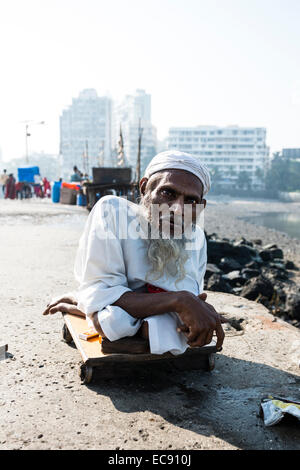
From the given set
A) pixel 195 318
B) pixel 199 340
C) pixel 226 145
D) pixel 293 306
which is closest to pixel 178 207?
pixel 195 318

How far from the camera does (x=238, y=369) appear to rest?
284 centimetres

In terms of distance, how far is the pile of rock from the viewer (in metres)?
5.82

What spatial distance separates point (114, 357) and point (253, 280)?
4.35 meters

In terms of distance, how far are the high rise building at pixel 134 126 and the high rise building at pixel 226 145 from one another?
29.5 ft

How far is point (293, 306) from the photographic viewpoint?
5738 mm

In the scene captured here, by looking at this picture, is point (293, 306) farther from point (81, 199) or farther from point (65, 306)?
point (81, 199)

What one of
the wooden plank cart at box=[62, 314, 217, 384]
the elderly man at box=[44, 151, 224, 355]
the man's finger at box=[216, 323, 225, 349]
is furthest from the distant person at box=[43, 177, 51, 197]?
the man's finger at box=[216, 323, 225, 349]

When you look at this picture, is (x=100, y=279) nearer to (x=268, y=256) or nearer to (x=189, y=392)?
(x=189, y=392)

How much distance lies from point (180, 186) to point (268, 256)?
9.46 meters

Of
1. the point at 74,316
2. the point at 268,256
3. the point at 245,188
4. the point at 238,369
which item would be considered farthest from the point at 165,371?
the point at 245,188

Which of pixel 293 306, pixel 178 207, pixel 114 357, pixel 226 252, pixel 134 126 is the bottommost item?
pixel 226 252

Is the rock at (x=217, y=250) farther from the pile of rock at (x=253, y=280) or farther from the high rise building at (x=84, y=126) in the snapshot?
the high rise building at (x=84, y=126)

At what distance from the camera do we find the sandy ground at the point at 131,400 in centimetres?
198

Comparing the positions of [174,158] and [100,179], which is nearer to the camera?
[174,158]
